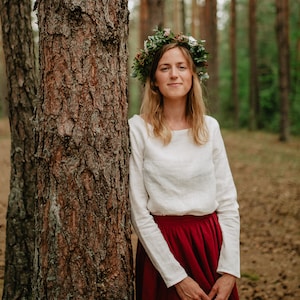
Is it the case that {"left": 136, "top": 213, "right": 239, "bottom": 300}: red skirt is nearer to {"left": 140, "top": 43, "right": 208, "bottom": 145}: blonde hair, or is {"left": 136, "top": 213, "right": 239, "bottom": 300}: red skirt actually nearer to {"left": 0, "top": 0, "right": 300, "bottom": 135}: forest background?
{"left": 140, "top": 43, "right": 208, "bottom": 145}: blonde hair

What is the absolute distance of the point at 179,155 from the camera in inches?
102

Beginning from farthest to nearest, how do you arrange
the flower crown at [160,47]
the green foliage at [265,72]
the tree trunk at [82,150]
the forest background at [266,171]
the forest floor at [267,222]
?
the green foliage at [265,72] → the forest background at [266,171] → the forest floor at [267,222] → the flower crown at [160,47] → the tree trunk at [82,150]

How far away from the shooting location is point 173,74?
2.63 metres

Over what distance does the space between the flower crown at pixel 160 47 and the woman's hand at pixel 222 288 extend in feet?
4.49

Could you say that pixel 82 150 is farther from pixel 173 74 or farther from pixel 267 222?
pixel 267 222

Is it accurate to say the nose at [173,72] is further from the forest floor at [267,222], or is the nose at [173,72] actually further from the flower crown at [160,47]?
the forest floor at [267,222]

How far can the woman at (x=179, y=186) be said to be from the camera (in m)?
2.52

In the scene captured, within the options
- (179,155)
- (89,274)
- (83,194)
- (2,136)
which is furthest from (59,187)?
(2,136)

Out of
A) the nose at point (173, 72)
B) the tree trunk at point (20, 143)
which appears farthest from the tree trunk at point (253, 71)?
the nose at point (173, 72)

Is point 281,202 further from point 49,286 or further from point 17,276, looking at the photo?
point 49,286

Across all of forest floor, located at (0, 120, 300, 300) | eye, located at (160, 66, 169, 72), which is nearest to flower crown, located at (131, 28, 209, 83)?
eye, located at (160, 66, 169, 72)

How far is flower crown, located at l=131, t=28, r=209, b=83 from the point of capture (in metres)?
2.75

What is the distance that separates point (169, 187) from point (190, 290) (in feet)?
2.13

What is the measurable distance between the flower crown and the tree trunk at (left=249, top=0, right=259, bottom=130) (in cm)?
1719
